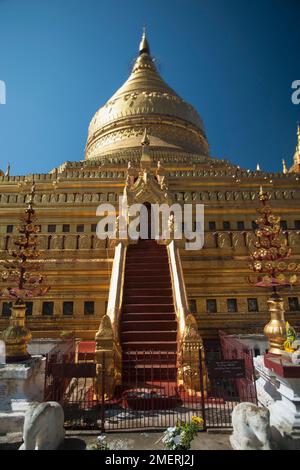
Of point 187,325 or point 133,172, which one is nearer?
point 187,325

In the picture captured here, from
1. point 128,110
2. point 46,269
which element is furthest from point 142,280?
point 128,110

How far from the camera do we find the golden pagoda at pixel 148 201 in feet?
46.5

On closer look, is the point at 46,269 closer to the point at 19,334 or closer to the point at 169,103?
the point at 19,334

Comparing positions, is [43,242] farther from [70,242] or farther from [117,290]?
[117,290]

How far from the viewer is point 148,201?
60.9ft

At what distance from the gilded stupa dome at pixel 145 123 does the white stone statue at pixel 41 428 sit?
29.5m

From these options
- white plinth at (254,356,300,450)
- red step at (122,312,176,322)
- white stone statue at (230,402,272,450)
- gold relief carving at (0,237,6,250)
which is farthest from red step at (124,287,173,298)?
gold relief carving at (0,237,6,250)

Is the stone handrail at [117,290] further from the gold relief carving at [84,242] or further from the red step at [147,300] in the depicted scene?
the gold relief carving at [84,242]

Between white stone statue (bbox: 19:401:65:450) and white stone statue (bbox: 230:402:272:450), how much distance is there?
3.00m

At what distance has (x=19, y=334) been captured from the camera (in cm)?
754

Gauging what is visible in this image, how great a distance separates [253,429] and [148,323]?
20.5ft

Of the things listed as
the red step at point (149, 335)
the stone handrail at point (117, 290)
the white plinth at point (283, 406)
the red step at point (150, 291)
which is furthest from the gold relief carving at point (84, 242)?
the white plinth at point (283, 406)

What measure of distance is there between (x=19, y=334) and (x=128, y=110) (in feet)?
111

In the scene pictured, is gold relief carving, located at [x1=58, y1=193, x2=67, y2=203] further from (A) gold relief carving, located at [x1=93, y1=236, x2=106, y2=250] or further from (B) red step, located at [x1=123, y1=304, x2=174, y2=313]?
(B) red step, located at [x1=123, y1=304, x2=174, y2=313]
